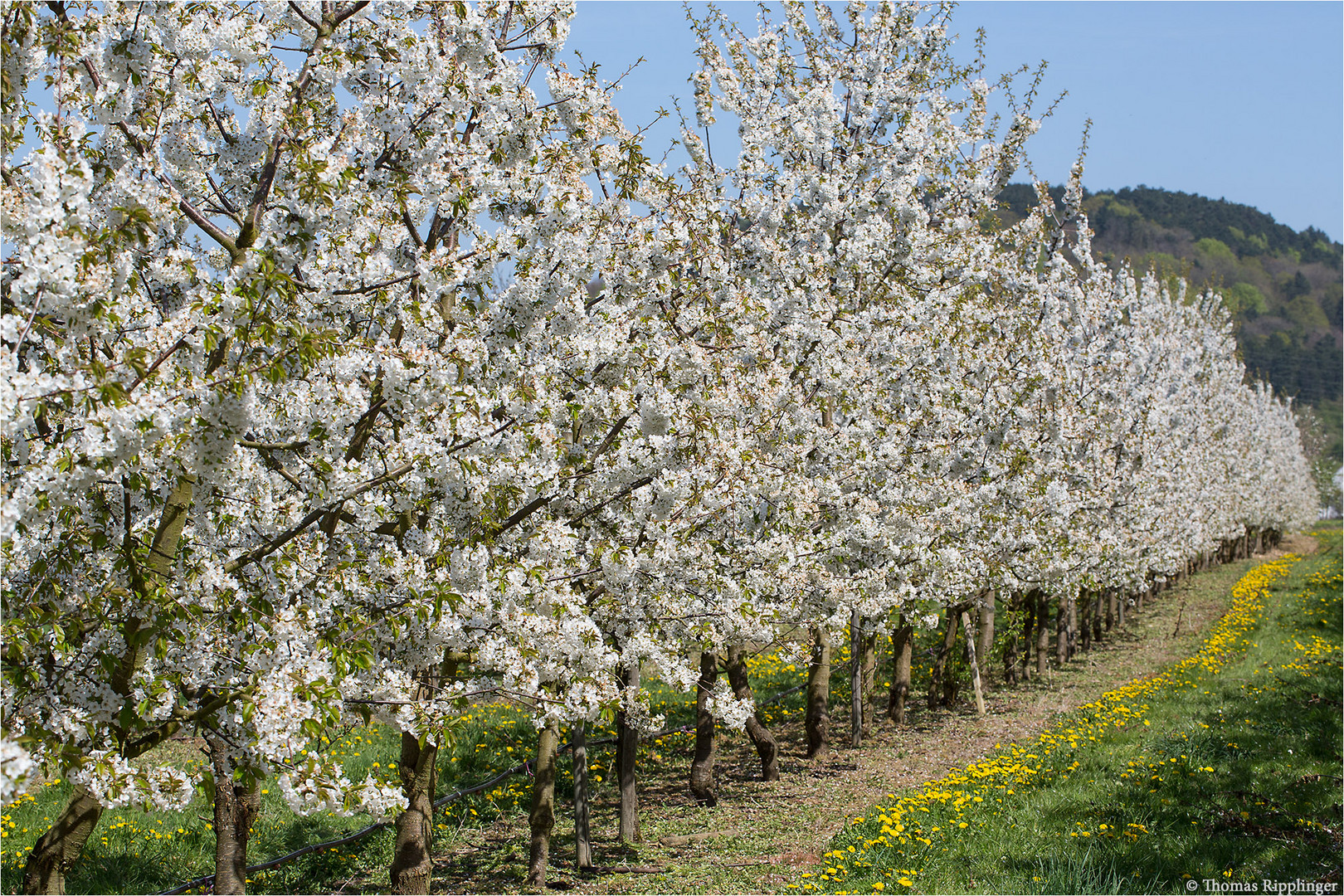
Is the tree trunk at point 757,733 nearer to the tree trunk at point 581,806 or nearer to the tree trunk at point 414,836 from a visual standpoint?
the tree trunk at point 581,806

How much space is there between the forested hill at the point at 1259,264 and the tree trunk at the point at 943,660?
143171 mm

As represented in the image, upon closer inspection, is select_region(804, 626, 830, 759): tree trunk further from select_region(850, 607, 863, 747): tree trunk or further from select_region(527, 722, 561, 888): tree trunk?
select_region(527, 722, 561, 888): tree trunk

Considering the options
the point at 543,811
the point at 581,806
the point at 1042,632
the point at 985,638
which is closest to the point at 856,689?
the point at 581,806

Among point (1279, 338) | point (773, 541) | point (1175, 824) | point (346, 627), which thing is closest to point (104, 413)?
point (346, 627)

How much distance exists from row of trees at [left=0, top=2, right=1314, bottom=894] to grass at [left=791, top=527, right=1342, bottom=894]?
211 cm

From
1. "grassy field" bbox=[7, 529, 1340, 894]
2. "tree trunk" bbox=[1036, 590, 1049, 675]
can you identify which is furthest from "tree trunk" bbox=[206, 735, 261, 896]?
"tree trunk" bbox=[1036, 590, 1049, 675]

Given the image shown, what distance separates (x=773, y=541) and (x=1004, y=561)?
8.68 meters

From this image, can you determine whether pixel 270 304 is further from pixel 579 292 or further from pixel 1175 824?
pixel 1175 824

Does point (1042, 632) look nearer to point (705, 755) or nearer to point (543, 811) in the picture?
point (705, 755)

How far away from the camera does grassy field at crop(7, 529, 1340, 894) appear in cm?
766

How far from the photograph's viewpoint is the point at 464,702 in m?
5.41

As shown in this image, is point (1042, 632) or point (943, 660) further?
point (1042, 632)

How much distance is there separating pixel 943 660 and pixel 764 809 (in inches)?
279

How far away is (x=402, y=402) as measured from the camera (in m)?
4.96
